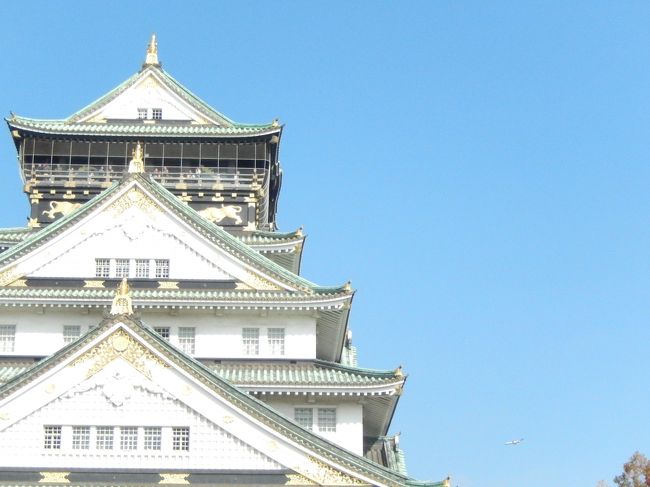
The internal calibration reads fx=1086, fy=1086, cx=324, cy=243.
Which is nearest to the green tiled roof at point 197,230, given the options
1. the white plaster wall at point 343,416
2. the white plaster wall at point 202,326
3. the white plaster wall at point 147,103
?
the white plaster wall at point 202,326

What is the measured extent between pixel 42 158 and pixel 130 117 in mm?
4800

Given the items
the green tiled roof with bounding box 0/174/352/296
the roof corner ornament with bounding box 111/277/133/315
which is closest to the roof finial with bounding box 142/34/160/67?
the green tiled roof with bounding box 0/174/352/296

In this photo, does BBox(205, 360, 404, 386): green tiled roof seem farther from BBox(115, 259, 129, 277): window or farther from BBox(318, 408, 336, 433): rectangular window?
BBox(115, 259, 129, 277): window

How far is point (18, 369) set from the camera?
122ft

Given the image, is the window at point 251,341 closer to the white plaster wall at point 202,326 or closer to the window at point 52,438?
the white plaster wall at point 202,326

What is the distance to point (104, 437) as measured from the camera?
32.5 m

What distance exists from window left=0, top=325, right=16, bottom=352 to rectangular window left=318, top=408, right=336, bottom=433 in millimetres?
11176

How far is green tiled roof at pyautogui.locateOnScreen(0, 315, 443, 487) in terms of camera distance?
31.6 meters

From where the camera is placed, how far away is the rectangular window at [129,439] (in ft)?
107

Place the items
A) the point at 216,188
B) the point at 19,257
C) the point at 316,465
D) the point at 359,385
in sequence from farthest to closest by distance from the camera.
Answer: the point at 216,188 → the point at 19,257 → the point at 359,385 → the point at 316,465

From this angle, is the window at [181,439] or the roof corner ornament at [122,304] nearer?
the window at [181,439]

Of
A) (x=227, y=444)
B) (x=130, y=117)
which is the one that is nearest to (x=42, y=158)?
(x=130, y=117)

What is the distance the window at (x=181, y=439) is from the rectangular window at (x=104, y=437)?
6.22 ft

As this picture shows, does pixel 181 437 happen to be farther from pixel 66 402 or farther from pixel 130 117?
pixel 130 117
